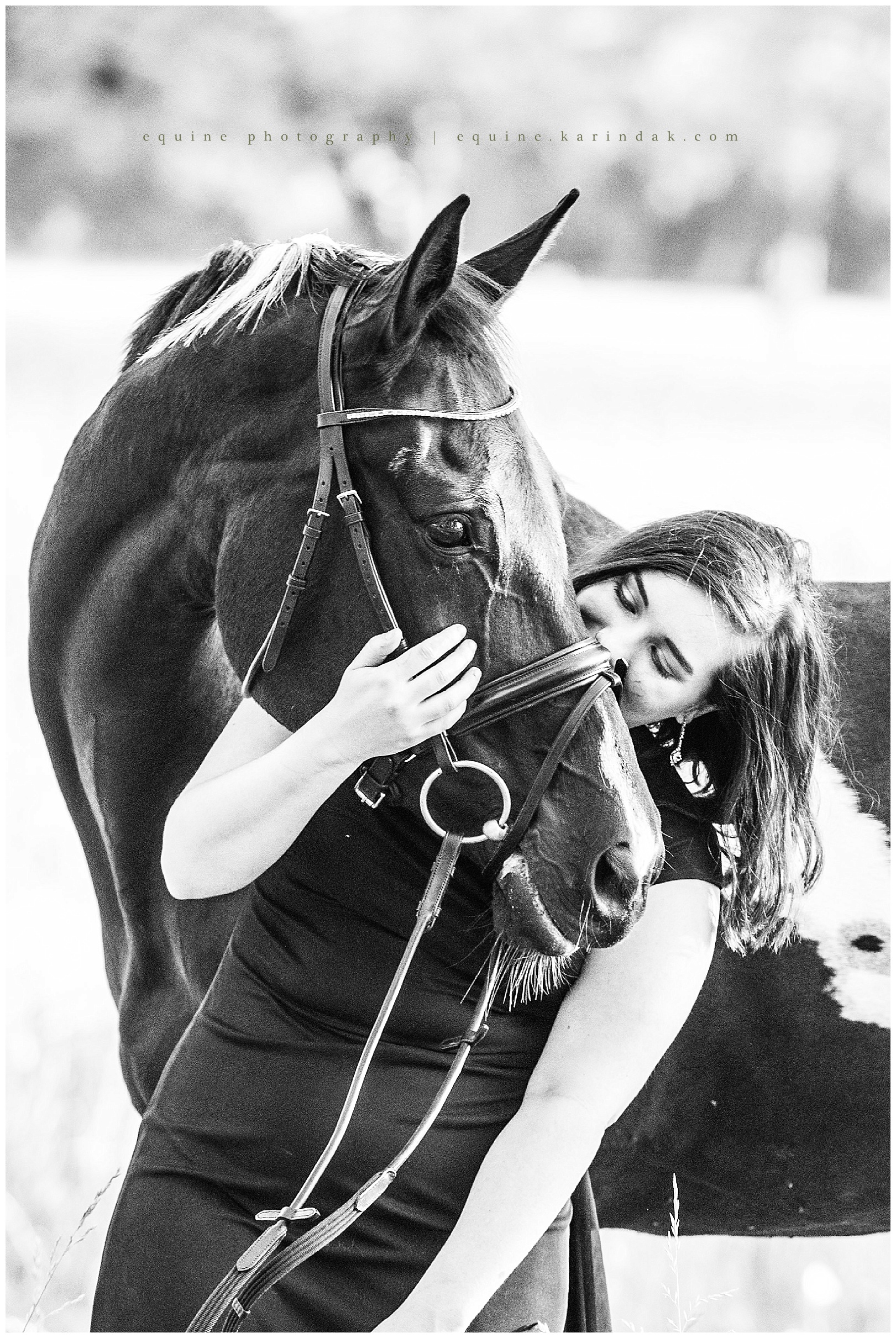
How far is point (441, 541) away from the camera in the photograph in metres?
1.25

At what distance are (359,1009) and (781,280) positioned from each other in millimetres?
4462

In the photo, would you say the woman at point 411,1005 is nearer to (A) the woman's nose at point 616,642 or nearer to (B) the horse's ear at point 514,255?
(A) the woman's nose at point 616,642

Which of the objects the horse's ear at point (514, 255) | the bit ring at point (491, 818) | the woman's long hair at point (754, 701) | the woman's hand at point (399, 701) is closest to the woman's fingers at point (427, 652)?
the woman's hand at point (399, 701)

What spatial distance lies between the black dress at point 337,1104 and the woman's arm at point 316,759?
13 cm

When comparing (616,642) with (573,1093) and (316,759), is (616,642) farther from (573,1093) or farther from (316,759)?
(573,1093)

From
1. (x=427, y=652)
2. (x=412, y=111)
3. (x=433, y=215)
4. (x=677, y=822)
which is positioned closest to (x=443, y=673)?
(x=427, y=652)

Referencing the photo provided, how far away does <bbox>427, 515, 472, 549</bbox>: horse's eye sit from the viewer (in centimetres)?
124

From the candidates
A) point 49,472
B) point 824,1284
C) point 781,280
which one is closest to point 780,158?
point 781,280

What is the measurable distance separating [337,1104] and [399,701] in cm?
54

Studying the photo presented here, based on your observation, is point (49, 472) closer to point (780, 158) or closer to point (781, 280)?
point (780, 158)

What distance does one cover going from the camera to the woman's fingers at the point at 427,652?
1.16m

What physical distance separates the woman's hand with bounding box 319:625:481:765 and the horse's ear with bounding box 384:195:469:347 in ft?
1.22

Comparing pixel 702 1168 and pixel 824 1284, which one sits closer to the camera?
pixel 702 1168

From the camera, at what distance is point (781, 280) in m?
4.88
